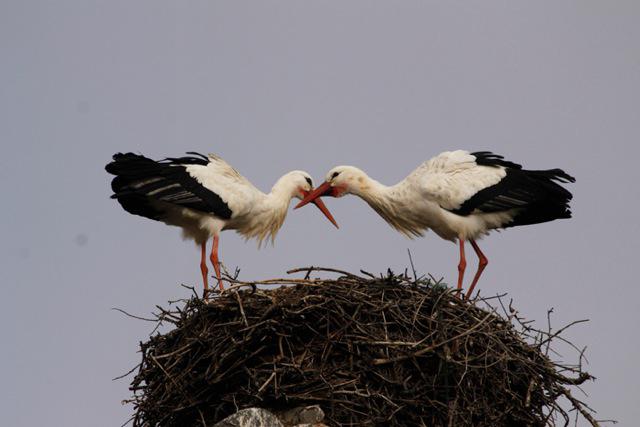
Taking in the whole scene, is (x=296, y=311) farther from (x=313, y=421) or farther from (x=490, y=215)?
(x=490, y=215)

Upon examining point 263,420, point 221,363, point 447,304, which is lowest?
point 263,420

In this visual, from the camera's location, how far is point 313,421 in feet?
20.8

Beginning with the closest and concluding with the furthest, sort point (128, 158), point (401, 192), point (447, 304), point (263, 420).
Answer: point (263, 420) < point (447, 304) < point (128, 158) < point (401, 192)

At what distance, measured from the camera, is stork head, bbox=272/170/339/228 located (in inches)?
380

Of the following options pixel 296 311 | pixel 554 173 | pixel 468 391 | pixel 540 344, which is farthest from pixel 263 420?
pixel 554 173

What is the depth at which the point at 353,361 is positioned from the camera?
6555mm

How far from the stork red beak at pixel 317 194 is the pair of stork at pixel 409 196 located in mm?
447

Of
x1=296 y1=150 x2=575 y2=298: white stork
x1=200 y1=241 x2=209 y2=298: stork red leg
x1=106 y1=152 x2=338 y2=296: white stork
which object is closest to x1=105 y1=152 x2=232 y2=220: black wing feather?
x1=106 y1=152 x2=338 y2=296: white stork

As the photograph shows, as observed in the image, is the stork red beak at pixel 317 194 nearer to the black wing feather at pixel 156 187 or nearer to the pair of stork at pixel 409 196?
the pair of stork at pixel 409 196

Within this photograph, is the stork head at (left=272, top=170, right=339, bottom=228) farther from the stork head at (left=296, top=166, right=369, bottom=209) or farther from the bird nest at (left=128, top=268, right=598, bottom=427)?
the bird nest at (left=128, top=268, right=598, bottom=427)

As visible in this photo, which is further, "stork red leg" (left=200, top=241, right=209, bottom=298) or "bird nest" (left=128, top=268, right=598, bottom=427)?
"stork red leg" (left=200, top=241, right=209, bottom=298)

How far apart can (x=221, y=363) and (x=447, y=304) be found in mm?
1632

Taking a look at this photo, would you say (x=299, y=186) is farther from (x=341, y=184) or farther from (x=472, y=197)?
(x=472, y=197)

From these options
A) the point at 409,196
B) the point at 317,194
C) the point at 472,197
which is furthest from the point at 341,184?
the point at 472,197
